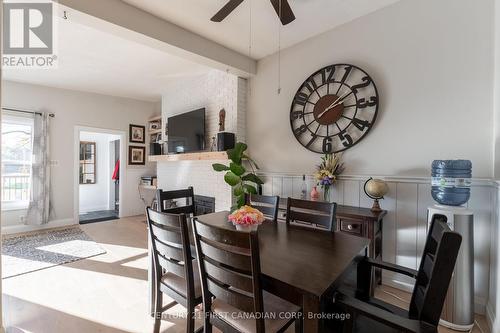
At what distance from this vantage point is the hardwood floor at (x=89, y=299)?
1.93 metres

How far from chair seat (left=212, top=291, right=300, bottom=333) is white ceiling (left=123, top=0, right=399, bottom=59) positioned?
8.66 feet

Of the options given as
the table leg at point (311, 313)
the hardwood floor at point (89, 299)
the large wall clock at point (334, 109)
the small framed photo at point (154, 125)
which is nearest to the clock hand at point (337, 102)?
the large wall clock at point (334, 109)

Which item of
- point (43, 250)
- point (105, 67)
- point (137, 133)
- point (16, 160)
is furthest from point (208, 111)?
point (16, 160)

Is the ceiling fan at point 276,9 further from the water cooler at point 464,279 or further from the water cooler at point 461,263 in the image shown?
the water cooler at point 464,279

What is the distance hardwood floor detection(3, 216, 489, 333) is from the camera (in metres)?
1.93

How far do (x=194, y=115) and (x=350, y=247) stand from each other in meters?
3.61

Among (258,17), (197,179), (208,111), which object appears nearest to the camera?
(258,17)

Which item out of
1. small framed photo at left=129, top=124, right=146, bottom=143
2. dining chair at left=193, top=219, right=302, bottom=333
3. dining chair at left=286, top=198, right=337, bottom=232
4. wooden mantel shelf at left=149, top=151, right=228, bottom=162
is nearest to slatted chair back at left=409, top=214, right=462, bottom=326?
dining chair at left=193, top=219, right=302, bottom=333

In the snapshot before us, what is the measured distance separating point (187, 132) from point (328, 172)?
278 centimetres

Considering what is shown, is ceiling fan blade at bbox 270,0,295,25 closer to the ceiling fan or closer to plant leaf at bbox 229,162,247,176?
the ceiling fan

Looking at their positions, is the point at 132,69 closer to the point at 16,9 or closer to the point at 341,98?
the point at 16,9

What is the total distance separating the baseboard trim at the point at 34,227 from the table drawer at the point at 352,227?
5.47 meters

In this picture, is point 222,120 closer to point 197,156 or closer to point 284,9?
point 197,156

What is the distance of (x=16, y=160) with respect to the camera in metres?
4.64
